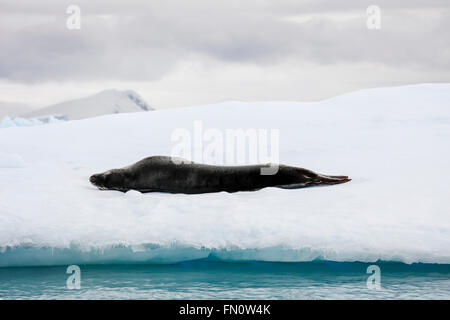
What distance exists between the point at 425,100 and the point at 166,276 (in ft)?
26.1

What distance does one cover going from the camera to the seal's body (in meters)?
6.79

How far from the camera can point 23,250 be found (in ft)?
17.3

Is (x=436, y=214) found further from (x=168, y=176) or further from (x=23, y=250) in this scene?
(x=23, y=250)

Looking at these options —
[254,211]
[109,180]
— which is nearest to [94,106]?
[109,180]

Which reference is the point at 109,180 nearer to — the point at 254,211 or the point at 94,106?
the point at 254,211

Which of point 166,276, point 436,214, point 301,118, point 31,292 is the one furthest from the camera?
point 301,118

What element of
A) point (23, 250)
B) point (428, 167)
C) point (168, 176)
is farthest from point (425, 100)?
point (23, 250)

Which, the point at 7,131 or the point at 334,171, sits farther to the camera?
the point at 7,131

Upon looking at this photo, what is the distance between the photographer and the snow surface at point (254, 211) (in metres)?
5.12

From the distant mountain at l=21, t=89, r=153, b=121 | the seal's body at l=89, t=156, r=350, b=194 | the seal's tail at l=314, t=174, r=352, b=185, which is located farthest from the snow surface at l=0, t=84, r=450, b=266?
the distant mountain at l=21, t=89, r=153, b=121

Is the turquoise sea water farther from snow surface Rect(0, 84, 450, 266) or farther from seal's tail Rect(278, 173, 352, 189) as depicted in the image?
seal's tail Rect(278, 173, 352, 189)

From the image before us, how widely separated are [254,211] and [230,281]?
3.34 feet

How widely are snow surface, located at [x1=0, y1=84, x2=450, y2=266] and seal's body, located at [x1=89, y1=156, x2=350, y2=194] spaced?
26 centimetres
